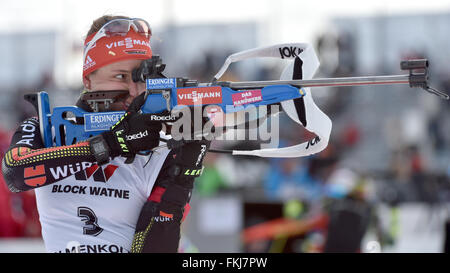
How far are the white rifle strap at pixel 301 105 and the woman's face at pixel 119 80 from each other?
406mm

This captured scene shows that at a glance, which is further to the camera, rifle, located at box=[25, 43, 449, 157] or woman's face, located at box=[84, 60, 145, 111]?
woman's face, located at box=[84, 60, 145, 111]

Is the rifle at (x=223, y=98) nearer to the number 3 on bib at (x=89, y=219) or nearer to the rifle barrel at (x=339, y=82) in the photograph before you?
the rifle barrel at (x=339, y=82)

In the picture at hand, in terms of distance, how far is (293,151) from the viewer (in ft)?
11.3

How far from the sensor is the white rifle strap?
3342 millimetres

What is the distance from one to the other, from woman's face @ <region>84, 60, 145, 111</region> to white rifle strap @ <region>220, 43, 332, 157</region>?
1.33 ft

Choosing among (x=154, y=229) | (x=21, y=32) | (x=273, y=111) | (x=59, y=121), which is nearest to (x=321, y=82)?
(x=273, y=111)

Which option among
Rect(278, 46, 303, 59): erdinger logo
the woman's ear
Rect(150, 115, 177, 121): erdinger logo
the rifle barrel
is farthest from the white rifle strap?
the woman's ear

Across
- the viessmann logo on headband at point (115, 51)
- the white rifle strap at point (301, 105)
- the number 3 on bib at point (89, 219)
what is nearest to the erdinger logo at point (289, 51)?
the white rifle strap at point (301, 105)

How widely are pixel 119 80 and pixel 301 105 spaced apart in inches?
34.8

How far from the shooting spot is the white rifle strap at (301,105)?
11.0 feet

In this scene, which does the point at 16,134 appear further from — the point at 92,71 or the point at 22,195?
the point at 22,195

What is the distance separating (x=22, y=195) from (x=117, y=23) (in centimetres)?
690

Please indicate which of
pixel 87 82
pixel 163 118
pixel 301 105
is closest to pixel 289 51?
pixel 301 105

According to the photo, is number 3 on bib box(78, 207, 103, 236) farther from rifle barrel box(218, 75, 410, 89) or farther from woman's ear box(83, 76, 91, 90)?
rifle barrel box(218, 75, 410, 89)
